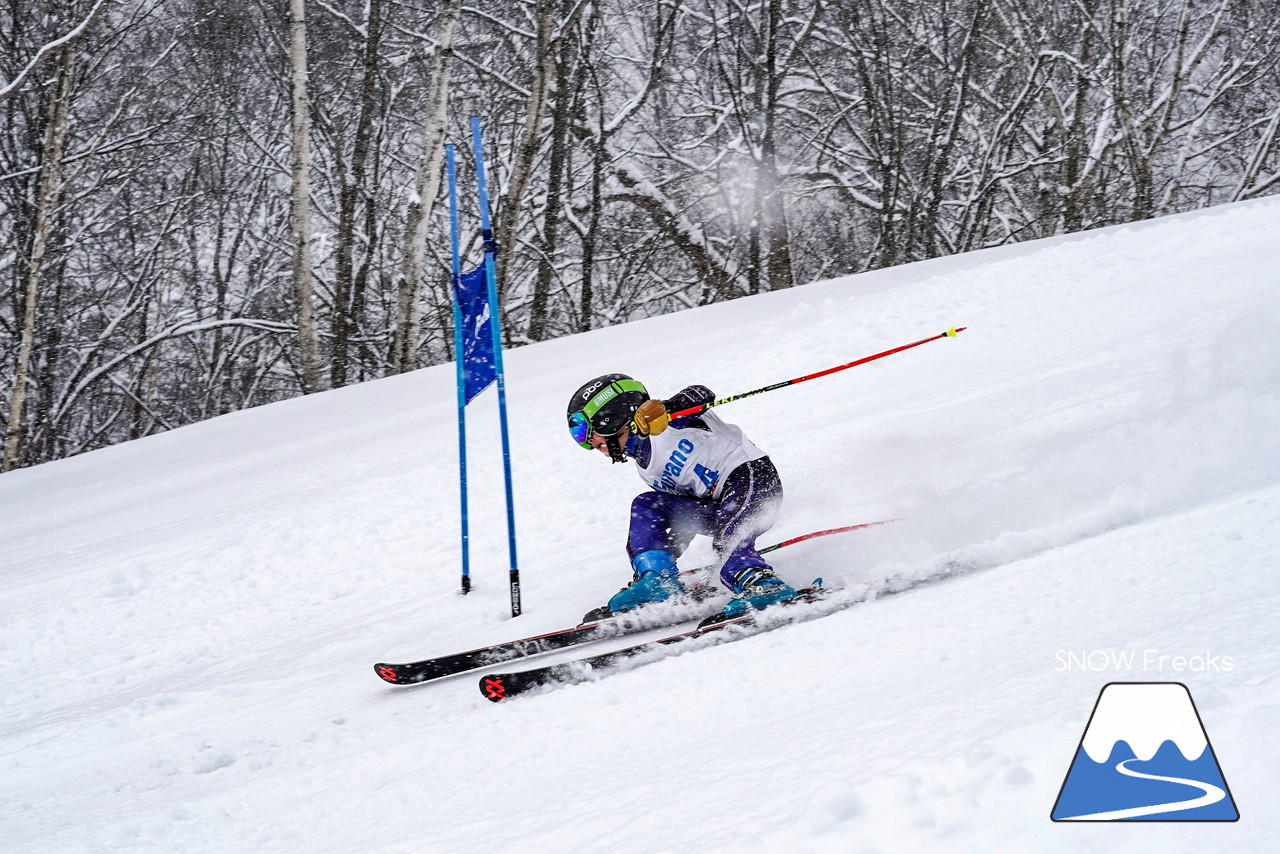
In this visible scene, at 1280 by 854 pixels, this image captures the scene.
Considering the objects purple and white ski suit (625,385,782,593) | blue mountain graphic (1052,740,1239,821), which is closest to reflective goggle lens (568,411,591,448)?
purple and white ski suit (625,385,782,593)

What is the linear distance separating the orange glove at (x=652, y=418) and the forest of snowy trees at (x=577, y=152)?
9.66m

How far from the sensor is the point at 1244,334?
506cm

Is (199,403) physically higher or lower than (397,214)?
lower

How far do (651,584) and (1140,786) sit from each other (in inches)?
95.3

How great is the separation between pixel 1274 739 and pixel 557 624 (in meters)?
3.15

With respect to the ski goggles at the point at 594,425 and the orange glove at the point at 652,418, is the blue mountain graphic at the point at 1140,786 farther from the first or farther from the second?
the ski goggles at the point at 594,425

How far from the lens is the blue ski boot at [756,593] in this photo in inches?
152

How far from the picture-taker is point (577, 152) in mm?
18781

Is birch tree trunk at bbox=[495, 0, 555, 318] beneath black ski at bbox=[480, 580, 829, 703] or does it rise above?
above

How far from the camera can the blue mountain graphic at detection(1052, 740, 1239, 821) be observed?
174cm

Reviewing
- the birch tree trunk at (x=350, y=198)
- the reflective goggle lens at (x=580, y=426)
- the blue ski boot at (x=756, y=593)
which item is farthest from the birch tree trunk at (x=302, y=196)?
the blue ski boot at (x=756, y=593)

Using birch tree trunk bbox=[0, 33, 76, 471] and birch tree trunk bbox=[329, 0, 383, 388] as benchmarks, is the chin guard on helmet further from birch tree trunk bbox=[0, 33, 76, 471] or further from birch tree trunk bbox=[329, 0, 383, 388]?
birch tree trunk bbox=[0, 33, 76, 471]

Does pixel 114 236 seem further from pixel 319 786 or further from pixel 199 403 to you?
pixel 319 786

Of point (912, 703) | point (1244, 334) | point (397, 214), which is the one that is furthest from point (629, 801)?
point (397, 214)
